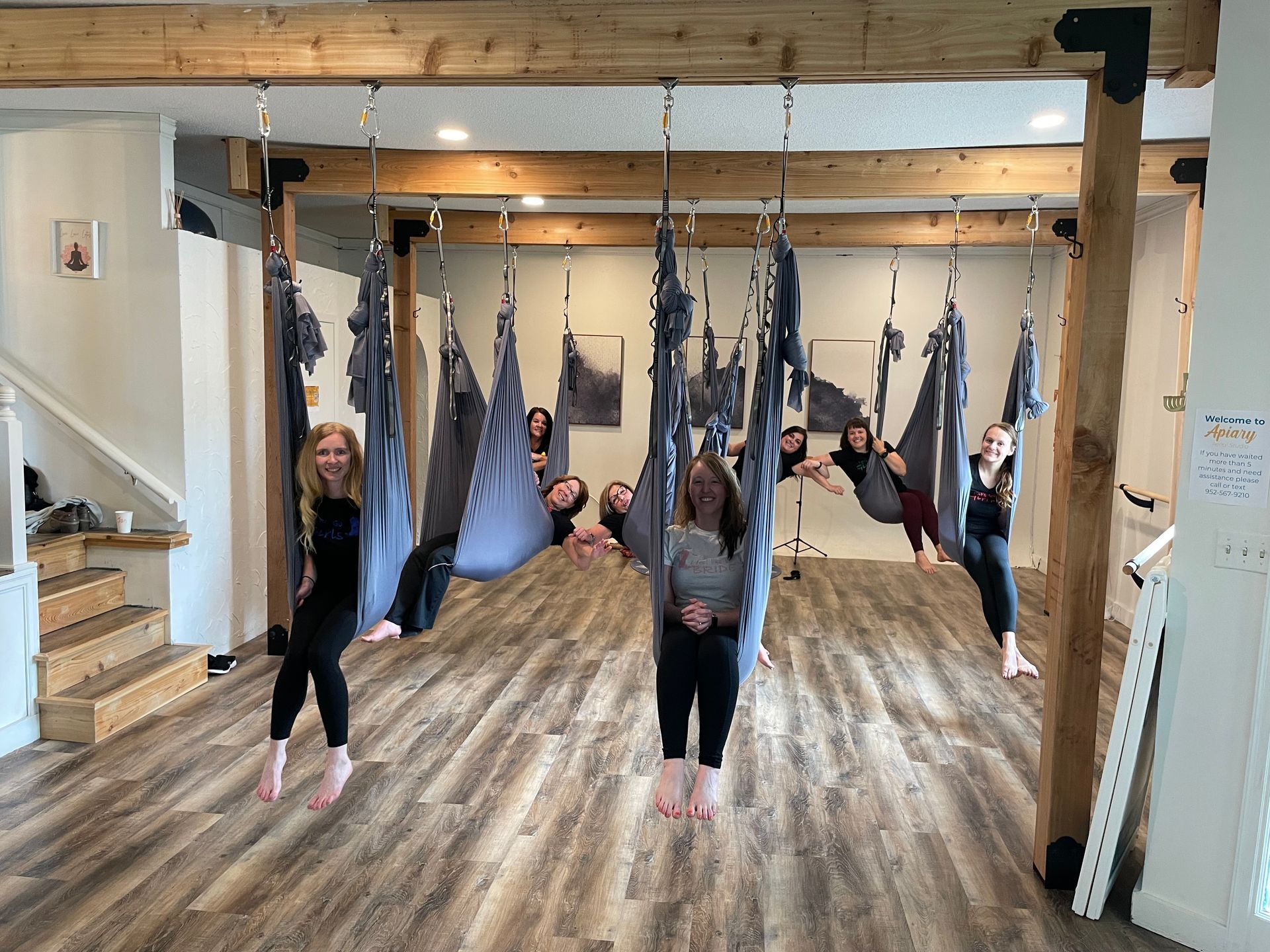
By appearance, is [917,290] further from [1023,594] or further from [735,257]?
[1023,594]

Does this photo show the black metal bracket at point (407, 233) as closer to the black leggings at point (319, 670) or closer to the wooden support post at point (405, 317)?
the wooden support post at point (405, 317)

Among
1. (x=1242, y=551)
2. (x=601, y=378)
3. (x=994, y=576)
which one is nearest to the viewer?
(x=1242, y=551)

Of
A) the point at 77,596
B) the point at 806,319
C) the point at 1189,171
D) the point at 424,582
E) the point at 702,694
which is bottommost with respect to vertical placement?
the point at 77,596

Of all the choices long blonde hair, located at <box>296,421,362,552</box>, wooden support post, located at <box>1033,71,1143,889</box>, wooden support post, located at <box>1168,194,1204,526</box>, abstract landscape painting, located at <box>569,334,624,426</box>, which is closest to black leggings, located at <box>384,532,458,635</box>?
long blonde hair, located at <box>296,421,362,552</box>

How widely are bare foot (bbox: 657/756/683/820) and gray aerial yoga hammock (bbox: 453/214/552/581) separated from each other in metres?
0.99

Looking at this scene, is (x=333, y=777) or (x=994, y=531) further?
(x=994, y=531)

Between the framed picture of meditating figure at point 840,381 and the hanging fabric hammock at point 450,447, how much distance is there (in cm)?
428

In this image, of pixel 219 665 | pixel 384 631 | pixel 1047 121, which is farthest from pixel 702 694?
pixel 1047 121

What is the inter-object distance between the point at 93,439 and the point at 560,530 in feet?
6.92

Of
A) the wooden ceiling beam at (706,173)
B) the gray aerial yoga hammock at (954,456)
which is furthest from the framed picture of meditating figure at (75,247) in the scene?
the gray aerial yoga hammock at (954,456)

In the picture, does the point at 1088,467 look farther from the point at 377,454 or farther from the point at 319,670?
the point at 319,670

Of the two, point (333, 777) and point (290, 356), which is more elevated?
point (290, 356)

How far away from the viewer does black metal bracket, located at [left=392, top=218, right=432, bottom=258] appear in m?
5.86

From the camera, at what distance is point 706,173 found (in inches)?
169
